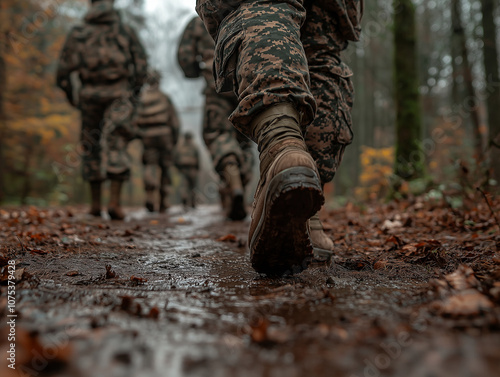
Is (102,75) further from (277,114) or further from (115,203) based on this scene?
(277,114)

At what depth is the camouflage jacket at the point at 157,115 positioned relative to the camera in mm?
7906

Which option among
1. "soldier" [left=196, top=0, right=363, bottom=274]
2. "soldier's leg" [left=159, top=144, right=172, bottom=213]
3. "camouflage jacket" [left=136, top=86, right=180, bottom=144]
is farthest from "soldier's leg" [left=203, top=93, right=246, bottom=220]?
"soldier's leg" [left=159, top=144, right=172, bottom=213]

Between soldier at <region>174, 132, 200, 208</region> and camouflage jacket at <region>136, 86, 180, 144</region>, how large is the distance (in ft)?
7.32

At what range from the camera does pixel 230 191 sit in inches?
196

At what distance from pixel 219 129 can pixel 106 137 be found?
1586mm

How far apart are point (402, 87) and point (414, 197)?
2655mm

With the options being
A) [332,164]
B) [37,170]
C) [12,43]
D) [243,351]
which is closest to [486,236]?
[332,164]

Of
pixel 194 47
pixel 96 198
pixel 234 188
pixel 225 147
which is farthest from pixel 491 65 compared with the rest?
pixel 96 198

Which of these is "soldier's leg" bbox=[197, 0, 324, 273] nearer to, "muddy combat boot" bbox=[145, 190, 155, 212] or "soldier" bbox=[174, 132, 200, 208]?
"muddy combat boot" bbox=[145, 190, 155, 212]

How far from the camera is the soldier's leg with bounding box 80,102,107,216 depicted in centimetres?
554

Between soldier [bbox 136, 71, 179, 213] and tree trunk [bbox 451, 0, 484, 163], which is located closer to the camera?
soldier [bbox 136, 71, 179, 213]

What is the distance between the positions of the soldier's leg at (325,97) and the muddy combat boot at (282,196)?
483 mm

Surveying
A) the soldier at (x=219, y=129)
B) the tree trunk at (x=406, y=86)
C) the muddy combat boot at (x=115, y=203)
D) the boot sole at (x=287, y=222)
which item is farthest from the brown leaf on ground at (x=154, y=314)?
the tree trunk at (x=406, y=86)

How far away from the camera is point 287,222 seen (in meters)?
1.40
